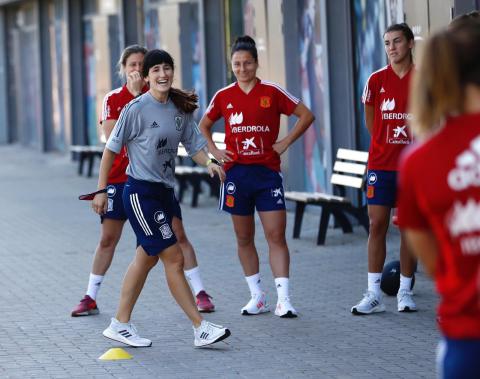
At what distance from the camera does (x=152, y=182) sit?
7332 mm

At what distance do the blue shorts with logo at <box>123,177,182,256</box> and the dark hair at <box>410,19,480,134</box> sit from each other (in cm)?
415

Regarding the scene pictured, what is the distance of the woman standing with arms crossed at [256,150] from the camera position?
829 cm

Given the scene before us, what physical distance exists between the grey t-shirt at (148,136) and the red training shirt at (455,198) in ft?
→ 13.7

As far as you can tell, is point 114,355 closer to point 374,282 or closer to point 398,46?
point 374,282

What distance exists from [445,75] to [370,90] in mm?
5142

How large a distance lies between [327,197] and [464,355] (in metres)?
9.32

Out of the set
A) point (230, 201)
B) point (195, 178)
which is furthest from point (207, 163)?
point (195, 178)

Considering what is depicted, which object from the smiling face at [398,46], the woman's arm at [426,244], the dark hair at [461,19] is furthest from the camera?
the smiling face at [398,46]

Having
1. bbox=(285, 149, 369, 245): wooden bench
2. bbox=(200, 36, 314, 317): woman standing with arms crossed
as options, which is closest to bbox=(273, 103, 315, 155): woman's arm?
bbox=(200, 36, 314, 317): woman standing with arms crossed

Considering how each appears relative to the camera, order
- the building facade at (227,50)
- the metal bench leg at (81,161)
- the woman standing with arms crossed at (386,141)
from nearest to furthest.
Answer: the woman standing with arms crossed at (386,141) < the building facade at (227,50) < the metal bench leg at (81,161)

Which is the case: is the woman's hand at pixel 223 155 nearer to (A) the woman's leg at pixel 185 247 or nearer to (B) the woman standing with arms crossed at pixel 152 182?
(A) the woman's leg at pixel 185 247

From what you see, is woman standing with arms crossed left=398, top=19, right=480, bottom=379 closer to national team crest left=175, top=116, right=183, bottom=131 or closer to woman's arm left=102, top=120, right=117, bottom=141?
national team crest left=175, top=116, right=183, bottom=131

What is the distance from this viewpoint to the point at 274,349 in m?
7.27

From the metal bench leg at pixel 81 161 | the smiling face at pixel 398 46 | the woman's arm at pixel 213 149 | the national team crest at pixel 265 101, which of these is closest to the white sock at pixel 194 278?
the woman's arm at pixel 213 149
